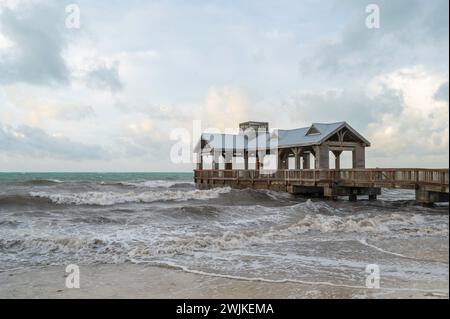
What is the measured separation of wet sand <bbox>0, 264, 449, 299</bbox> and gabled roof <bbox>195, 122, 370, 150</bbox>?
22656 mm

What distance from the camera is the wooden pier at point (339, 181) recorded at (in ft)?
62.8

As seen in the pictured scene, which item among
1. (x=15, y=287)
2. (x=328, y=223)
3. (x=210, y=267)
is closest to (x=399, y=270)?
(x=210, y=267)

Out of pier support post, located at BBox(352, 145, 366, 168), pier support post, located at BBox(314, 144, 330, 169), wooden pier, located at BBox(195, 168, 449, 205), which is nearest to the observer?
wooden pier, located at BBox(195, 168, 449, 205)

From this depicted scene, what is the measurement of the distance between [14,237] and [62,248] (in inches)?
101

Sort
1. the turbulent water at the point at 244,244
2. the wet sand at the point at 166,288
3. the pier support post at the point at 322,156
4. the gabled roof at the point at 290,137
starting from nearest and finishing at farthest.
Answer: the wet sand at the point at 166,288 < the turbulent water at the point at 244,244 < the pier support post at the point at 322,156 < the gabled roof at the point at 290,137

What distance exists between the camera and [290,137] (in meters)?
33.3

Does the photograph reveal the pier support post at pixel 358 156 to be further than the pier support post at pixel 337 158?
No

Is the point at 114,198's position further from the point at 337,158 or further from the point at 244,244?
the point at 337,158

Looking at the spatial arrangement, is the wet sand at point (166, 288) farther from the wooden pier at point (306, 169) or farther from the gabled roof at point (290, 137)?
the gabled roof at point (290, 137)

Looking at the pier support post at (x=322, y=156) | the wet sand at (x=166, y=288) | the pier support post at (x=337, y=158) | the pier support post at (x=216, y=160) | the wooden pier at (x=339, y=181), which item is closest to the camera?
the wet sand at (x=166, y=288)

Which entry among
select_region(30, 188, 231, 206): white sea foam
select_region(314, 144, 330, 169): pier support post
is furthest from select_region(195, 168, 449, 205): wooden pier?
select_region(30, 188, 231, 206): white sea foam

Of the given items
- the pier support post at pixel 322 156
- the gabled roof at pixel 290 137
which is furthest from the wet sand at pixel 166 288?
the gabled roof at pixel 290 137

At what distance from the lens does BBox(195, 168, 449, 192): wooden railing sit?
18955mm

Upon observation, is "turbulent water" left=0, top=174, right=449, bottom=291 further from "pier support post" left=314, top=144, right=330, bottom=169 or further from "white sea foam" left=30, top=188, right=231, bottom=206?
"pier support post" left=314, top=144, right=330, bottom=169
